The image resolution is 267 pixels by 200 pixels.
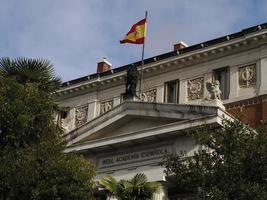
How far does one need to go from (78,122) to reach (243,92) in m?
11.2

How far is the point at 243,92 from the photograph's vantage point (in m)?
31.6

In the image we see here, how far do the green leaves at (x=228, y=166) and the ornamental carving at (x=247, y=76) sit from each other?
1195 centimetres

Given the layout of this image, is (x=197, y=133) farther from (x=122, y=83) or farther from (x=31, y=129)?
(x=122, y=83)

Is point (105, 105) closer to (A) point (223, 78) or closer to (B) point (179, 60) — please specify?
(B) point (179, 60)

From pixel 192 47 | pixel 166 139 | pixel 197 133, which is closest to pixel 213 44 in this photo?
pixel 192 47

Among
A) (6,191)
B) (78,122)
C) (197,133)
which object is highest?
(78,122)

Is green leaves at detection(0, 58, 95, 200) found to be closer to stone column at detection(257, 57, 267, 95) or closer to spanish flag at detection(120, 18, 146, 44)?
stone column at detection(257, 57, 267, 95)

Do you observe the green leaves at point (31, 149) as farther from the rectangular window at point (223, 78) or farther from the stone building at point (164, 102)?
the rectangular window at point (223, 78)

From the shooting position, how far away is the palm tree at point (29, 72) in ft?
75.7

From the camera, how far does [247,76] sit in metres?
31.8

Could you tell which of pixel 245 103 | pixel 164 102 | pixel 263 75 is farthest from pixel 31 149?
pixel 263 75

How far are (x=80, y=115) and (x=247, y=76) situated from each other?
11.4 metres

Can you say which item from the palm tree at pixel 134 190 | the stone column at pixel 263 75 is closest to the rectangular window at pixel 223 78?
the stone column at pixel 263 75

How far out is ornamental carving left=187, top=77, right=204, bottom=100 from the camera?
33188 mm
